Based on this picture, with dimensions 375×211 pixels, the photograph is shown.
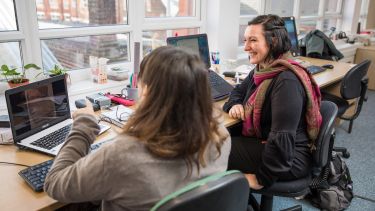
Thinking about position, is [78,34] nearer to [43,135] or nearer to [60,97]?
[60,97]

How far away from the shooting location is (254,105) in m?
1.59

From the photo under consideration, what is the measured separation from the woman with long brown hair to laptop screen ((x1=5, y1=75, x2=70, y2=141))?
0.59 metres

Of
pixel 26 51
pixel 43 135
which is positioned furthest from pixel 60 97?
pixel 26 51

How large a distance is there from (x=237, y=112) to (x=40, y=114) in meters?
0.97

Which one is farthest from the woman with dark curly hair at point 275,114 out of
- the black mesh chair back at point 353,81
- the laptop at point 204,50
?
the black mesh chair back at point 353,81

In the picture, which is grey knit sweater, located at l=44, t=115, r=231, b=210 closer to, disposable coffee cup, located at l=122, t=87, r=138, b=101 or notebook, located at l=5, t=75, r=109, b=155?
notebook, located at l=5, t=75, r=109, b=155

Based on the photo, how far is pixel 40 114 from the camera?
1.49 m

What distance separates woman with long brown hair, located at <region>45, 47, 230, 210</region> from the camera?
2.78 feet

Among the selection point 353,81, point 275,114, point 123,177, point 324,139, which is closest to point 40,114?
point 123,177

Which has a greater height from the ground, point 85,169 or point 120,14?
point 120,14

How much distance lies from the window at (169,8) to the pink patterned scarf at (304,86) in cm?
132

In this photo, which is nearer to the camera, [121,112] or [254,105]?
[254,105]

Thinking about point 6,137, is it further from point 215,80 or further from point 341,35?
point 341,35

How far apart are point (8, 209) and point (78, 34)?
1.44 meters
